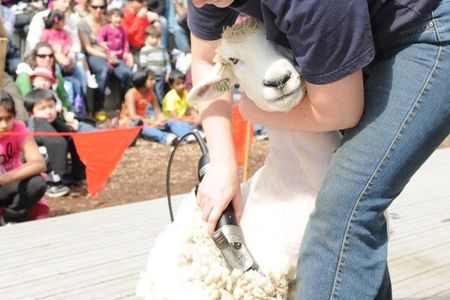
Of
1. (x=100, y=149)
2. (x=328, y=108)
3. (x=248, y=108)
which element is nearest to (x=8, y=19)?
(x=100, y=149)

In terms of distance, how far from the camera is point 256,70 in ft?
5.41

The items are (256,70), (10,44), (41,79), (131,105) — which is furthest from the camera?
(131,105)

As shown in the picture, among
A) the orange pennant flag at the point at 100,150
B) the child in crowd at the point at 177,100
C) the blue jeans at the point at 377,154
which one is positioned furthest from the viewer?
the child in crowd at the point at 177,100

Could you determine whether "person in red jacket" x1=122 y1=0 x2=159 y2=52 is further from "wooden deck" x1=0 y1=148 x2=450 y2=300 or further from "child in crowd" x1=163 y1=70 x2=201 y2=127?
"wooden deck" x1=0 y1=148 x2=450 y2=300

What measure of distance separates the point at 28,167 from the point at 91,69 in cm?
386

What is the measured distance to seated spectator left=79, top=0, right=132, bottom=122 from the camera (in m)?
8.47

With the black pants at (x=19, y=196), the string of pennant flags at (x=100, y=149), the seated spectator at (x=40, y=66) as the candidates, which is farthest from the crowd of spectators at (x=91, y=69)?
the black pants at (x=19, y=196)

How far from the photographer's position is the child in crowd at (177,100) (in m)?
8.66

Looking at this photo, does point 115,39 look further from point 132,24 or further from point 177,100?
point 177,100

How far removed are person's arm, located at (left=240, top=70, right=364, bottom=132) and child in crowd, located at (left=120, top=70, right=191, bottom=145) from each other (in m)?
6.07

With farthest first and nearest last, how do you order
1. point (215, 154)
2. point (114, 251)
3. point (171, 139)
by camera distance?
point (171, 139), point (114, 251), point (215, 154)

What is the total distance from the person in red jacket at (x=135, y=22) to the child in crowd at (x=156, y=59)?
130 mm

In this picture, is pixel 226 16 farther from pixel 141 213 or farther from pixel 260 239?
pixel 141 213

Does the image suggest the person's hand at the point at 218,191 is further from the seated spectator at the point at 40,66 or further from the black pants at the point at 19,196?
the seated spectator at the point at 40,66
